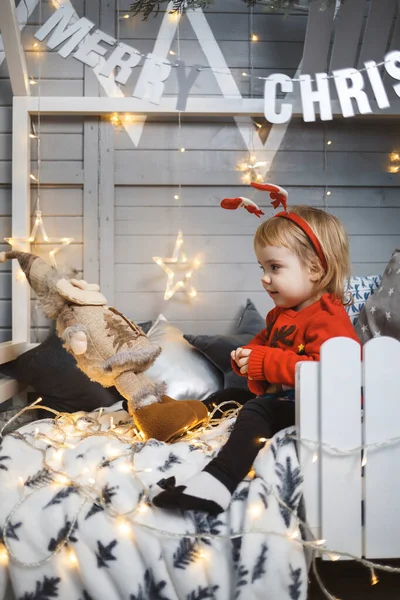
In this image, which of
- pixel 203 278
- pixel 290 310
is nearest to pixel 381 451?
Answer: pixel 290 310

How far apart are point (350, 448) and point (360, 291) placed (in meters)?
0.88

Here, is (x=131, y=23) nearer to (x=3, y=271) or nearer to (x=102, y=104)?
(x=102, y=104)

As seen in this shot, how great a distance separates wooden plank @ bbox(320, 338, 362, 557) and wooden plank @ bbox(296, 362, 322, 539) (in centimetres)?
1

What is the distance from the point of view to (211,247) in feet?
6.77

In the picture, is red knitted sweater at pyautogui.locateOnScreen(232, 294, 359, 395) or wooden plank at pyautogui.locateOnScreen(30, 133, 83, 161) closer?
red knitted sweater at pyautogui.locateOnScreen(232, 294, 359, 395)

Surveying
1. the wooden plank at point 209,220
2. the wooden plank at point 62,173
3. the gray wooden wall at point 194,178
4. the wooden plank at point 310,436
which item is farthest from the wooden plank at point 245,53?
the wooden plank at point 310,436

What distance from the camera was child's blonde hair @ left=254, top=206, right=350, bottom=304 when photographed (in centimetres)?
126

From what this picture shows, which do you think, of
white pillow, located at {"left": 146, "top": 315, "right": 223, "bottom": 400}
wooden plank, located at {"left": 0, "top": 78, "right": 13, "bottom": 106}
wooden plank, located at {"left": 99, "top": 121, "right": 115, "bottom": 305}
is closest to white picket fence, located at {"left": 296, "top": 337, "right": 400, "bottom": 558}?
white pillow, located at {"left": 146, "top": 315, "right": 223, "bottom": 400}

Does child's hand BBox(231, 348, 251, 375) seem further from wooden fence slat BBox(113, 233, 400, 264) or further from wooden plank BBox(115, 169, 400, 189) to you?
wooden plank BBox(115, 169, 400, 189)

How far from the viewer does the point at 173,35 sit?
207 centimetres

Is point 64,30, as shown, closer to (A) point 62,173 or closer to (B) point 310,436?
(A) point 62,173

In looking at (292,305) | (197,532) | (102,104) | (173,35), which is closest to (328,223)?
(292,305)

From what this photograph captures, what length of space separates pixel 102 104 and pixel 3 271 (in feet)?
2.42

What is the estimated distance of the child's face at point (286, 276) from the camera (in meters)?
Result: 1.25
